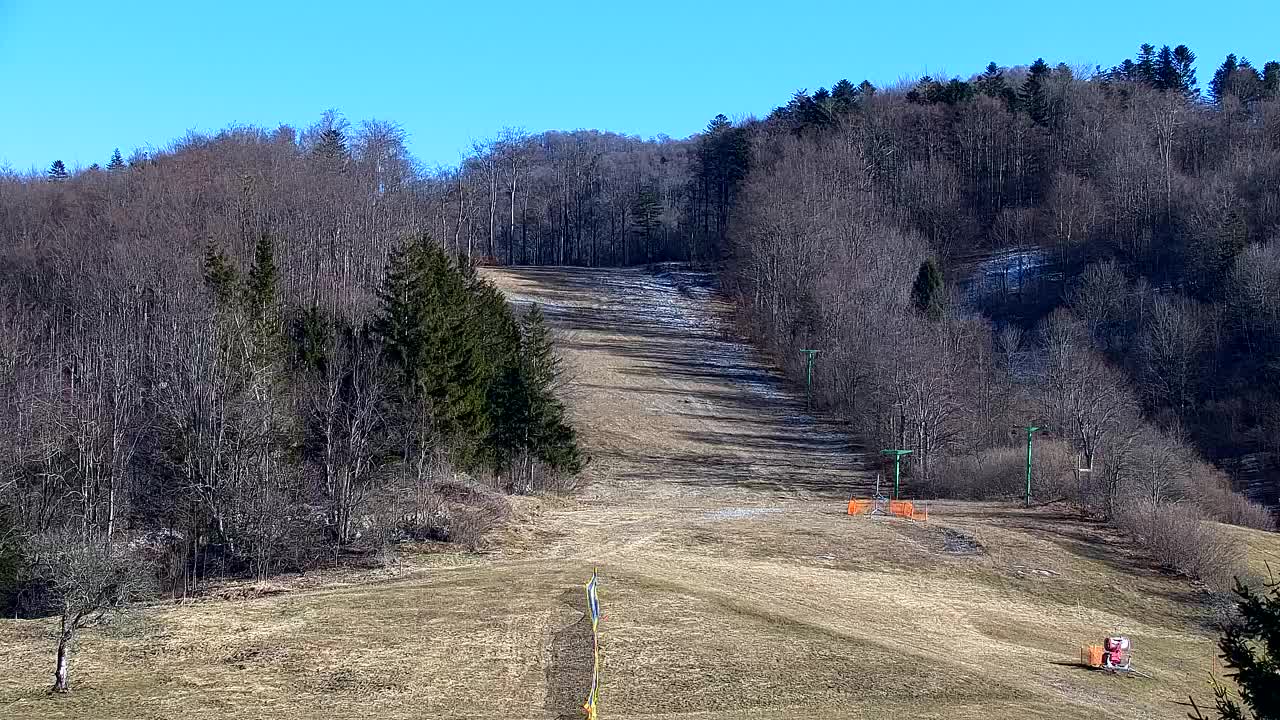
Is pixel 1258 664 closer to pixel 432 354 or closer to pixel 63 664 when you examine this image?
pixel 63 664

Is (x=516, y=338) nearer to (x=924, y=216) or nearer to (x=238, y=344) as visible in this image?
(x=238, y=344)

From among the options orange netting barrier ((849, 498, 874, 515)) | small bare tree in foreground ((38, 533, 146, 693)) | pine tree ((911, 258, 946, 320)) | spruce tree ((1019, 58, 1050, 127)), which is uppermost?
spruce tree ((1019, 58, 1050, 127))

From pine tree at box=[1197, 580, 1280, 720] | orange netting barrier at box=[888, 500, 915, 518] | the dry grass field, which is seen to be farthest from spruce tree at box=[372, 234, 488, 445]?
pine tree at box=[1197, 580, 1280, 720]

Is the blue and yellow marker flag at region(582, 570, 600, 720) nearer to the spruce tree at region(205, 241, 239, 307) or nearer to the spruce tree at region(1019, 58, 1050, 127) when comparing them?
the spruce tree at region(205, 241, 239, 307)

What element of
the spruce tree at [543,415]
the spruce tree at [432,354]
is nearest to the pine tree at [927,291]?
the spruce tree at [543,415]

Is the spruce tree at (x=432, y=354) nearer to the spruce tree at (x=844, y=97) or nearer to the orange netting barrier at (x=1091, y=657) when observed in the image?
the orange netting barrier at (x=1091, y=657)

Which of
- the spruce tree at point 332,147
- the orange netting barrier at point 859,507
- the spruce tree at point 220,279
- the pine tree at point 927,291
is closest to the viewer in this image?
the orange netting barrier at point 859,507
